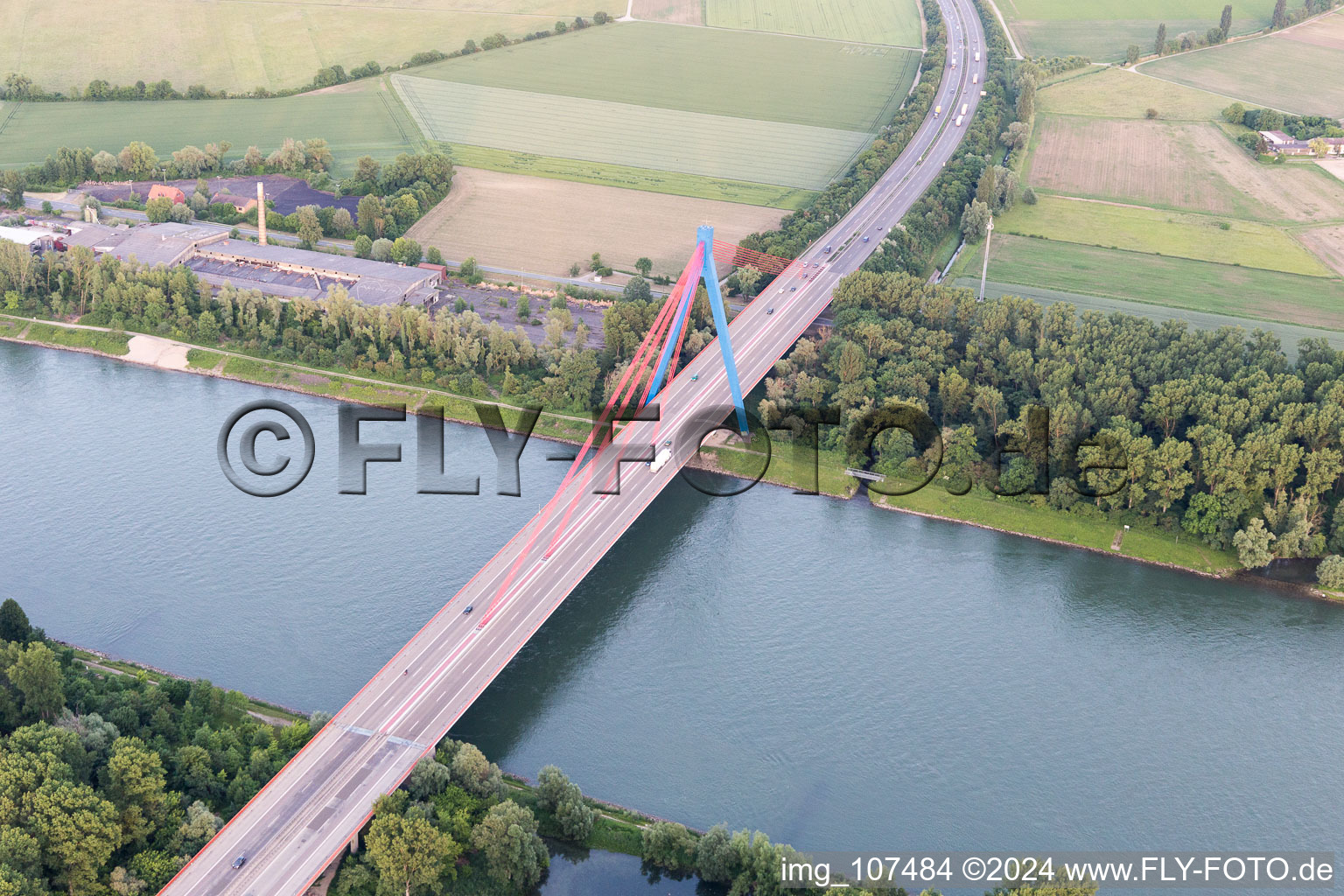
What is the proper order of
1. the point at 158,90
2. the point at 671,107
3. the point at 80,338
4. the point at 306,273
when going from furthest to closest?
1. the point at 671,107
2. the point at 158,90
3. the point at 306,273
4. the point at 80,338

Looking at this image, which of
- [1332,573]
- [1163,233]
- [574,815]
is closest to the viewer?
[574,815]

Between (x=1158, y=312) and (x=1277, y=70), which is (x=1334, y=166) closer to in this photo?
(x=1277, y=70)

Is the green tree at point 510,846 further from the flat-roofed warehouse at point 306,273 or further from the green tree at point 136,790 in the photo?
the flat-roofed warehouse at point 306,273

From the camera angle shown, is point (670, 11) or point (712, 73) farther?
point (670, 11)

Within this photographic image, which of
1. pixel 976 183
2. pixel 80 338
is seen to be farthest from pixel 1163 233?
pixel 80 338

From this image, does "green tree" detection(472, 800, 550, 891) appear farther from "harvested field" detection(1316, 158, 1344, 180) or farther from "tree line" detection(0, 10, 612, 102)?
"harvested field" detection(1316, 158, 1344, 180)

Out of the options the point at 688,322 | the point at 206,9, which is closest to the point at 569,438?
the point at 688,322

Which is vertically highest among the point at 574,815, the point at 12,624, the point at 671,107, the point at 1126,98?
the point at 1126,98

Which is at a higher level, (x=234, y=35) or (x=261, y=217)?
(x=234, y=35)
